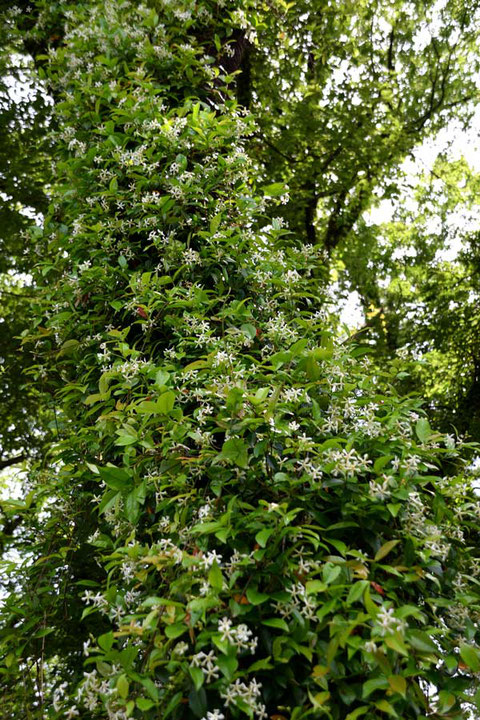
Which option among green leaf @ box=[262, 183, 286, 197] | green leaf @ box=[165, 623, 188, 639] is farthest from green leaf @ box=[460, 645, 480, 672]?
green leaf @ box=[262, 183, 286, 197]

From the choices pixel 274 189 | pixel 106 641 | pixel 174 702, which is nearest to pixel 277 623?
pixel 174 702

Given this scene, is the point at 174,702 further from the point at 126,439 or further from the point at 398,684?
the point at 126,439

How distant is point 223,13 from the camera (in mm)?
3990

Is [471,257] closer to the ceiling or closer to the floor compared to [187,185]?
closer to the ceiling

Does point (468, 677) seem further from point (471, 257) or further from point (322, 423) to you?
point (471, 257)

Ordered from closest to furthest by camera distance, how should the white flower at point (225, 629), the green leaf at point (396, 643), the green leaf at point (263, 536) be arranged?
the green leaf at point (396, 643) < the white flower at point (225, 629) < the green leaf at point (263, 536)

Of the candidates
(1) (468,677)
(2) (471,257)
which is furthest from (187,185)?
(2) (471,257)

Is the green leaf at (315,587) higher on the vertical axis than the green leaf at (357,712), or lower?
higher

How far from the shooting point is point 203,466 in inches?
65.0

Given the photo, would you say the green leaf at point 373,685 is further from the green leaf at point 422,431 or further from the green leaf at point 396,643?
the green leaf at point 422,431

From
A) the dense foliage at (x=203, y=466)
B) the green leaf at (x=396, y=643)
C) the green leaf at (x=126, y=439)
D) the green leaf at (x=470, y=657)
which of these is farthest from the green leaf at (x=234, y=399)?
the green leaf at (x=470, y=657)

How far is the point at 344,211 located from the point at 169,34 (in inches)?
229

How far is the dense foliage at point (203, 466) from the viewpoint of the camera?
130 cm

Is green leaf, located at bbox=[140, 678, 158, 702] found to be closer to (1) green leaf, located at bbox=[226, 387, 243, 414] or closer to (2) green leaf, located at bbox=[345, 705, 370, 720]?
(2) green leaf, located at bbox=[345, 705, 370, 720]
